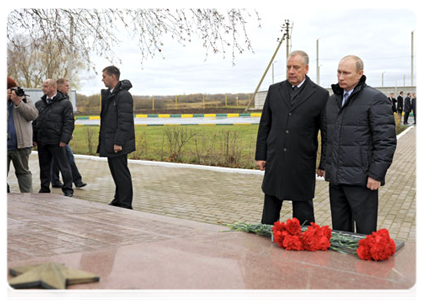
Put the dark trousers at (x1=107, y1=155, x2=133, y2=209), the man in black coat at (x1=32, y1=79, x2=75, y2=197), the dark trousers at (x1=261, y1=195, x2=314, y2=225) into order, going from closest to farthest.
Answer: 1. the dark trousers at (x1=261, y1=195, x2=314, y2=225)
2. the dark trousers at (x1=107, y1=155, x2=133, y2=209)
3. the man in black coat at (x1=32, y1=79, x2=75, y2=197)

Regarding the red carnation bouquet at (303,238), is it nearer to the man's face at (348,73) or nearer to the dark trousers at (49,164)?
the man's face at (348,73)

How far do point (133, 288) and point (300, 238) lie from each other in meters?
1.48

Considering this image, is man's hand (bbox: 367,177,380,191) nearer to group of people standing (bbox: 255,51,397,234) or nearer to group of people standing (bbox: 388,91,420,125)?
group of people standing (bbox: 255,51,397,234)

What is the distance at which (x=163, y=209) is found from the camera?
6.87 metres

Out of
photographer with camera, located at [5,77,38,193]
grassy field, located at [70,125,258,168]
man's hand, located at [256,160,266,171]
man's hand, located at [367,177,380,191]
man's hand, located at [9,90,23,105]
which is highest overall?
man's hand, located at [9,90,23,105]

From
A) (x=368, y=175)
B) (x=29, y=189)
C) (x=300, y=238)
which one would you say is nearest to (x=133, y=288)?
(x=300, y=238)

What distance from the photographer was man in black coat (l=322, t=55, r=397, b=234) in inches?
147

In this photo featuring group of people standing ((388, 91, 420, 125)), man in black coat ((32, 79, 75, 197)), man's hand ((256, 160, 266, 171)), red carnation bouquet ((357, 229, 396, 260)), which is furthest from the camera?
group of people standing ((388, 91, 420, 125))

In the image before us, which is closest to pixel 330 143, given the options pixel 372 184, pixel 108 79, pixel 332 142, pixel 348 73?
pixel 332 142

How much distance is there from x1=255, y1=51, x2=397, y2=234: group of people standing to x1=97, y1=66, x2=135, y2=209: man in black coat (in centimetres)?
226

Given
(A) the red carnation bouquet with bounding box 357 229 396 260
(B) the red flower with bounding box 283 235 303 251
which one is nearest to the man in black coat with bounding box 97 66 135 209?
(B) the red flower with bounding box 283 235 303 251

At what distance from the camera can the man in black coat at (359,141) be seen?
3729 millimetres

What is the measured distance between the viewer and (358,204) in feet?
12.8

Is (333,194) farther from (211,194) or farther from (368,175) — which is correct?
(211,194)
